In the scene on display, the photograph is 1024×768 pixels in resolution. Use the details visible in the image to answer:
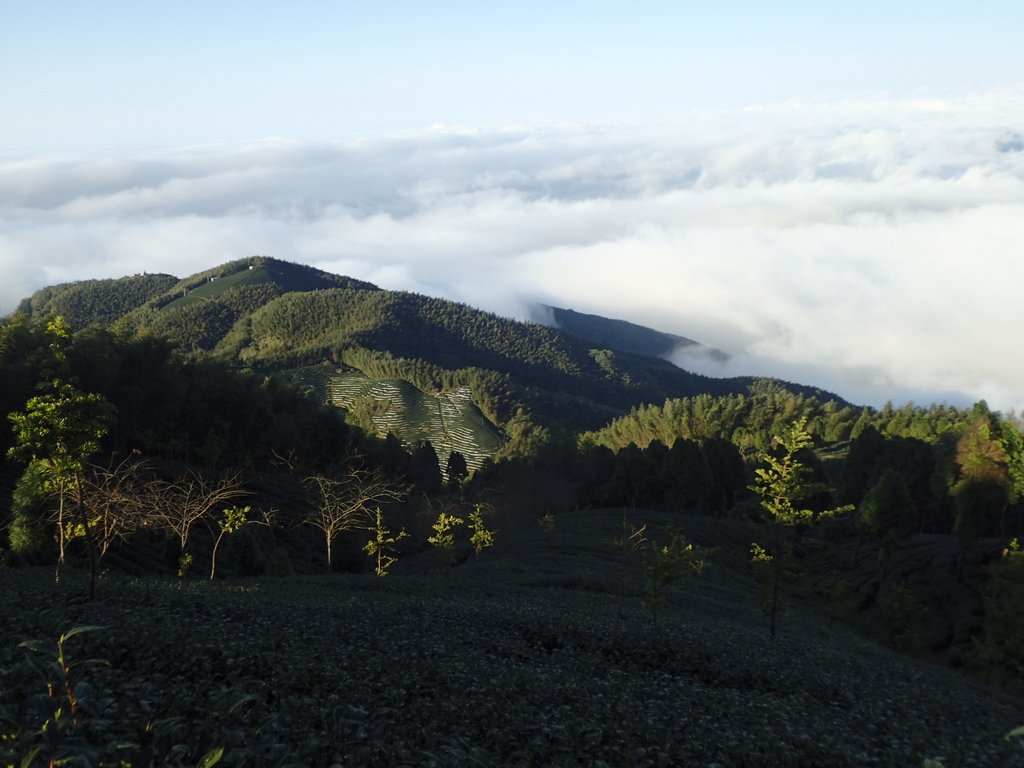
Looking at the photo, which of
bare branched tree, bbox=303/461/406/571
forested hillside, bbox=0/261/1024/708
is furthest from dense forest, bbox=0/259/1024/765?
bare branched tree, bbox=303/461/406/571

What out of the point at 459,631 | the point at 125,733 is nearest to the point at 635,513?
the point at 459,631

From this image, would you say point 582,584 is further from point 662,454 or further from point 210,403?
point 662,454

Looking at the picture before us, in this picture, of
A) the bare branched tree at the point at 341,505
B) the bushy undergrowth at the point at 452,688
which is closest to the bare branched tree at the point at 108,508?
the bushy undergrowth at the point at 452,688

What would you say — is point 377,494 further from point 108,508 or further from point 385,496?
point 385,496

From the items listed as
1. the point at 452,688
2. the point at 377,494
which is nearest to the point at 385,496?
the point at 377,494

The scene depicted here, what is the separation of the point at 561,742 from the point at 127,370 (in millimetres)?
84434

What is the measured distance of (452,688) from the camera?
2003cm

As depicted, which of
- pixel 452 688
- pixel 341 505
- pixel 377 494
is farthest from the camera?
pixel 341 505

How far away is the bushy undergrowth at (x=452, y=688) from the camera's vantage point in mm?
13141

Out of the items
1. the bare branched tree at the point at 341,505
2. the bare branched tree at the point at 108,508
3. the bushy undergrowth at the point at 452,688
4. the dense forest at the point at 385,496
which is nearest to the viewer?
the bushy undergrowth at the point at 452,688

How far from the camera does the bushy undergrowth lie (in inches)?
517

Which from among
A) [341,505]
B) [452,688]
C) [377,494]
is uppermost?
[452,688]

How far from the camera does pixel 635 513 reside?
93.5m

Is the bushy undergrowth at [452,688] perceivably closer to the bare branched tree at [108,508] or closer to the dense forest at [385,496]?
the bare branched tree at [108,508]
